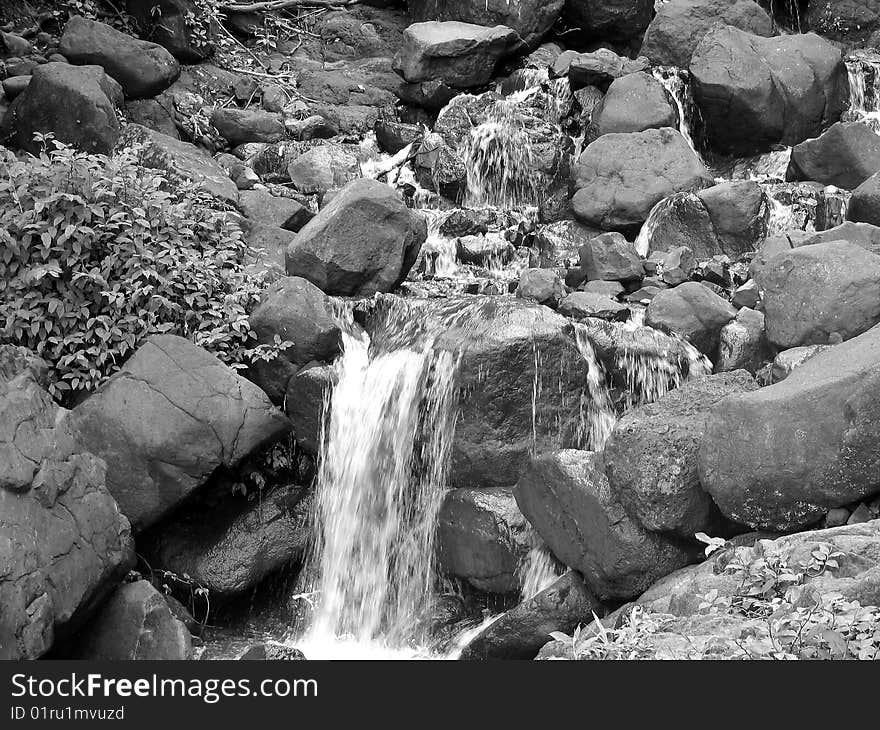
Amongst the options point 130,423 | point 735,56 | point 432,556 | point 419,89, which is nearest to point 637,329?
point 432,556

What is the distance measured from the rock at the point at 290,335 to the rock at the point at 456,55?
634cm

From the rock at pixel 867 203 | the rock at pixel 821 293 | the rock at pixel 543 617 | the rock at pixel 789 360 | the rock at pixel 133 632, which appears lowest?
the rock at pixel 133 632

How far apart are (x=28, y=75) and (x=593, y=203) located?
6.52m

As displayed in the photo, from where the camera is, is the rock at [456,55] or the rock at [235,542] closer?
the rock at [235,542]

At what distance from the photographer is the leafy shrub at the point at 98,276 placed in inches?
332

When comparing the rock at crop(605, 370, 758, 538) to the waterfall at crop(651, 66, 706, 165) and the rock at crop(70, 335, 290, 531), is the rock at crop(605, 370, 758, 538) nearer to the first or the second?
the rock at crop(70, 335, 290, 531)

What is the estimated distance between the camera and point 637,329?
8.75 meters

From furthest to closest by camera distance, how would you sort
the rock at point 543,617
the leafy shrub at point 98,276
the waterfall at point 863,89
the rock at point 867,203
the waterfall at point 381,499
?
the waterfall at point 863,89 → the rock at point 867,203 → the leafy shrub at point 98,276 → the waterfall at point 381,499 → the rock at point 543,617

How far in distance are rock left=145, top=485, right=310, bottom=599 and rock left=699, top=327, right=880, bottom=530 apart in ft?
11.8

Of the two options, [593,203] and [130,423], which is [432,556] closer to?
[130,423]

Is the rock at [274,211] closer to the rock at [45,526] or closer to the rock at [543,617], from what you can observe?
the rock at [45,526]

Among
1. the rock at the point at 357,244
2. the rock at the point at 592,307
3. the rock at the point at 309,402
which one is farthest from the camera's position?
the rock at the point at 357,244

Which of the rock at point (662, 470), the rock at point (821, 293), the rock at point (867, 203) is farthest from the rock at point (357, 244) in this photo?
the rock at point (867, 203)

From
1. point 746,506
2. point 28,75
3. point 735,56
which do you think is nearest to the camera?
point 746,506
